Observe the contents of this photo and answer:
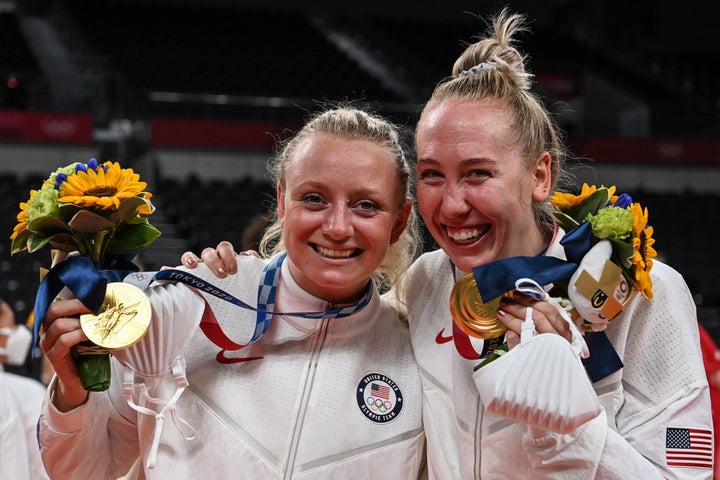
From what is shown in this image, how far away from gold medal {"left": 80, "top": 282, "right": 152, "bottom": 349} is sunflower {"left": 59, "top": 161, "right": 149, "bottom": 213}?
7.2 inches

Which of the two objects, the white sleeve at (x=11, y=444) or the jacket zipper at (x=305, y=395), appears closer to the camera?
the jacket zipper at (x=305, y=395)

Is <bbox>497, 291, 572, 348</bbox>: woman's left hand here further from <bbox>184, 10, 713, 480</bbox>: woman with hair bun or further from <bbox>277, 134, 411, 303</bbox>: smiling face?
<bbox>277, 134, 411, 303</bbox>: smiling face

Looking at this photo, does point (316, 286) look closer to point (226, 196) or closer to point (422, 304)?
point (422, 304)

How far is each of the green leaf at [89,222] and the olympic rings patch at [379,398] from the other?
28.2 inches

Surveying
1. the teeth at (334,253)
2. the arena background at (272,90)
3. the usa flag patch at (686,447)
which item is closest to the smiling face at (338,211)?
the teeth at (334,253)

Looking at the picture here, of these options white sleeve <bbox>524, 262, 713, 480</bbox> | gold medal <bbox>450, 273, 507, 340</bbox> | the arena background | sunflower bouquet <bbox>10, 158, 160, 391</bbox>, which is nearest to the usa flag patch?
white sleeve <bbox>524, 262, 713, 480</bbox>

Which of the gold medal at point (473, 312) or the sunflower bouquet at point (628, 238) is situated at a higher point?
the sunflower bouquet at point (628, 238)

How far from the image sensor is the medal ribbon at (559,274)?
2.00 metres

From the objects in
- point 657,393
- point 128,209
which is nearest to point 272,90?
point 128,209

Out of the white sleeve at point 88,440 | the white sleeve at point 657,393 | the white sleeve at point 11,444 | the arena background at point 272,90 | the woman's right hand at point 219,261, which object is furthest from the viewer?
the arena background at point 272,90

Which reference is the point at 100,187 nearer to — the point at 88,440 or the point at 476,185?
the point at 88,440

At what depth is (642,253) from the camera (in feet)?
6.66

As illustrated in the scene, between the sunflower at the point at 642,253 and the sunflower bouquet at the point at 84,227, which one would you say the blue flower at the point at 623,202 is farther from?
the sunflower bouquet at the point at 84,227

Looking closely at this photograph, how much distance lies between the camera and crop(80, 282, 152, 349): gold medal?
1969mm
